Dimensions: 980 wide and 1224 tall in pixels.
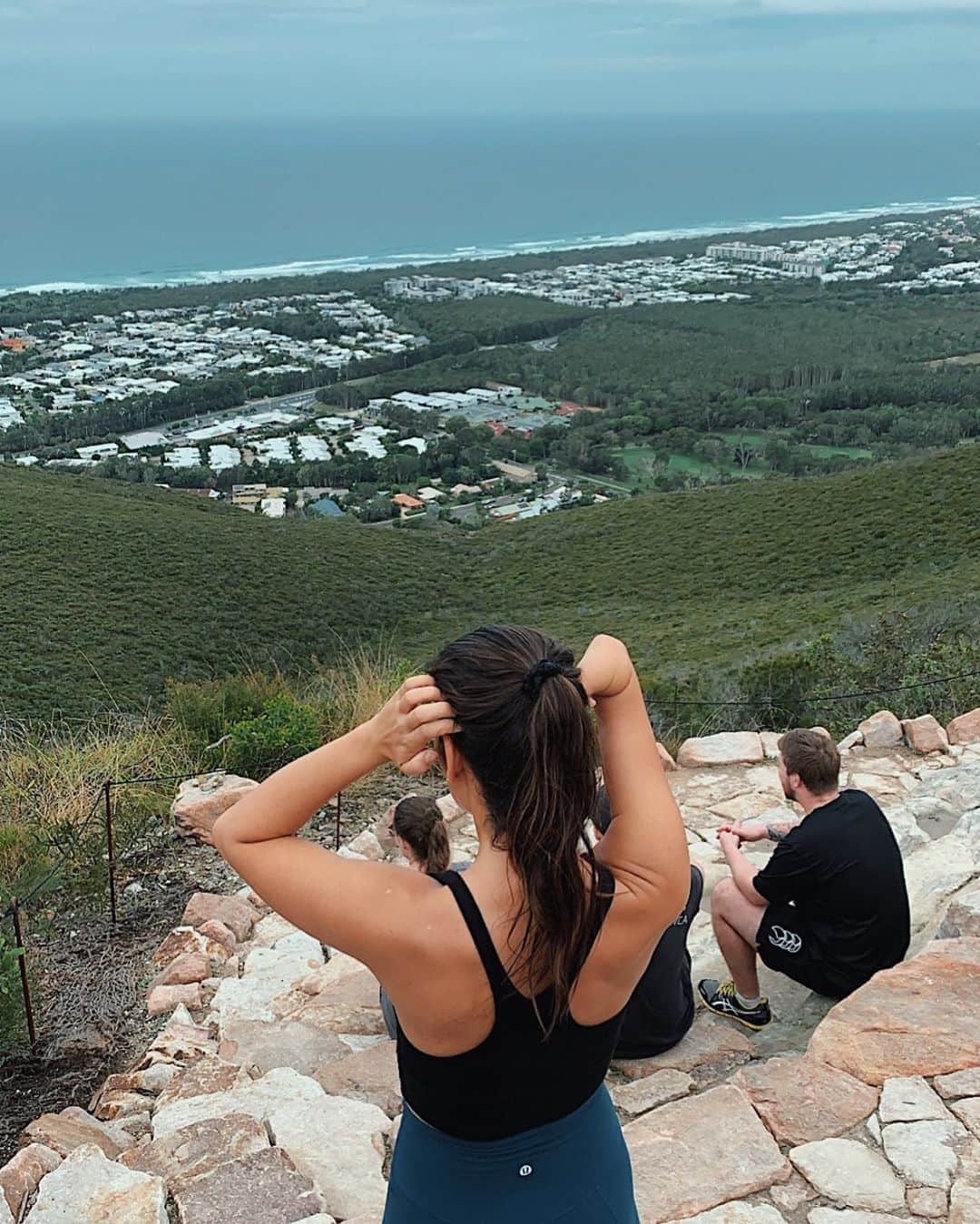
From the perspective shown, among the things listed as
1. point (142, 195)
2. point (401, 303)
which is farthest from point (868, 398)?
point (142, 195)

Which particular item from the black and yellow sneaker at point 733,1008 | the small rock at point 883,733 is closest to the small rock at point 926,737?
the small rock at point 883,733

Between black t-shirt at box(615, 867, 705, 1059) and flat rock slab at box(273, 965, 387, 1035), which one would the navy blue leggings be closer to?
black t-shirt at box(615, 867, 705, 1059)

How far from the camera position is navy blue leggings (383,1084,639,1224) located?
1.36 m

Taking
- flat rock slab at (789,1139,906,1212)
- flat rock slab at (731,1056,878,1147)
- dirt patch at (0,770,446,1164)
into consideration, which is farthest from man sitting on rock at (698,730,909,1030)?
dirt patch at (0,770,446,1164)

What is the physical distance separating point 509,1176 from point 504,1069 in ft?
0.52

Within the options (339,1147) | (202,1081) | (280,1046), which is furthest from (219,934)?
(339,1147)

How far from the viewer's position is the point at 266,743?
6141 millimetres

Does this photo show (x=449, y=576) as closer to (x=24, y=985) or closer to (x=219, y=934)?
(x=219, y=934)

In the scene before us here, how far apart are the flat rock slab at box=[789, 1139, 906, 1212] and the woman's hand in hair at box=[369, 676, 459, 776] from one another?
5.47 feet

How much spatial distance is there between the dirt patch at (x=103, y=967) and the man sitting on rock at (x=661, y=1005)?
1731mm

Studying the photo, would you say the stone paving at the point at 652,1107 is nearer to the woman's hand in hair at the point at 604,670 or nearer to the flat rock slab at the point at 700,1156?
the flat rock slab at the point at 700,1156

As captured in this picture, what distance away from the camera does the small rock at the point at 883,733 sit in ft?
19.1

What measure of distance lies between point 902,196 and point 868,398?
13460 cm

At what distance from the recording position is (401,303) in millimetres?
82812
